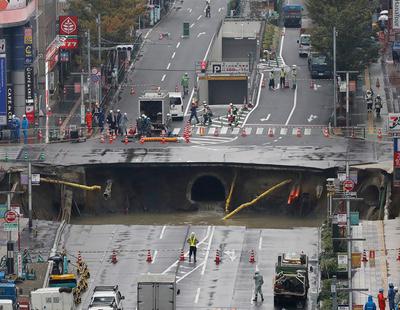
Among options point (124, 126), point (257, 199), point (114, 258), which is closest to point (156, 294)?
point (114, 258)

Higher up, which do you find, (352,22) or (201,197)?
(352,22)

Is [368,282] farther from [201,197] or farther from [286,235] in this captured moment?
[201,197]

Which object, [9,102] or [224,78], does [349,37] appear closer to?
[224,78]

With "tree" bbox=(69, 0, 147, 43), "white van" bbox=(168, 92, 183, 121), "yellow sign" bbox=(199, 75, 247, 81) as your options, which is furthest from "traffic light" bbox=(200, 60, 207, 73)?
"white van" bbox=(168, 92, 183, 121)

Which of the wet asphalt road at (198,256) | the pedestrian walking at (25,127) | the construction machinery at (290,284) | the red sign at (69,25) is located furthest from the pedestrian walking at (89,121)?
the construction machinery at (290,284)

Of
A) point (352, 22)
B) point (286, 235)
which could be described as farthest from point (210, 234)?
point (352, 22)

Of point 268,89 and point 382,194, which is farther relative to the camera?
point 268,89
